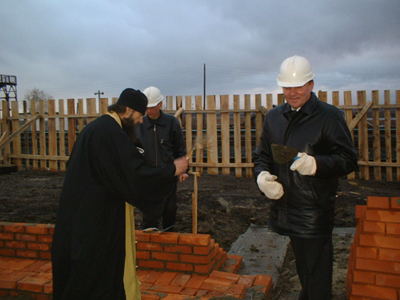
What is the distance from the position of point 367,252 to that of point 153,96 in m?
2.75

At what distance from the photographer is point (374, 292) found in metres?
2.54

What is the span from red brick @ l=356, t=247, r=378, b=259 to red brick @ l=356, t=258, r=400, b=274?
29 millimetres

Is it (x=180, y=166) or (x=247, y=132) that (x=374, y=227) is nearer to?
(x=180, y=166)

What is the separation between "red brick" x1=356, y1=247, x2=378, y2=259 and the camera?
2586 millimetres

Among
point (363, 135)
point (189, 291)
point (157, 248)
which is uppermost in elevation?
point (363, 135)

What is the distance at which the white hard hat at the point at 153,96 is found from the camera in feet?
13.5

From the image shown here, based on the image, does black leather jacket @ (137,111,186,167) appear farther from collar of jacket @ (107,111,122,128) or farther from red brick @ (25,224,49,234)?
collar of jacket @ (107,111,122,128)

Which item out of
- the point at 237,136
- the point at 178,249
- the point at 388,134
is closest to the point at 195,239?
the point at 178,249

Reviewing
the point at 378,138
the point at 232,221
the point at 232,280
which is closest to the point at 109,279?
the point at 232,280

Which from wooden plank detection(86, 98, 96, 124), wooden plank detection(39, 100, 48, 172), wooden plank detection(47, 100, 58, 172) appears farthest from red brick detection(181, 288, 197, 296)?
wooden plank detection(39, 100, 48, 172)

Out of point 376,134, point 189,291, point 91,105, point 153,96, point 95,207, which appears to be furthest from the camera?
point 91,105

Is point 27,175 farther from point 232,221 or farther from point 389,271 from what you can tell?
point 389,271

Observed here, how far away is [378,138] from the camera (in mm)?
8180

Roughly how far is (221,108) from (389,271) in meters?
6.80
